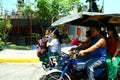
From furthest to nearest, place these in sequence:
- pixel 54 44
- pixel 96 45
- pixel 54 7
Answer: pixel 54 7 < pixel 54 44 < pixel 96 45

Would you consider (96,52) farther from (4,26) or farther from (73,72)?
(4,26)

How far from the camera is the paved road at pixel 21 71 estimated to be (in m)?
11.4

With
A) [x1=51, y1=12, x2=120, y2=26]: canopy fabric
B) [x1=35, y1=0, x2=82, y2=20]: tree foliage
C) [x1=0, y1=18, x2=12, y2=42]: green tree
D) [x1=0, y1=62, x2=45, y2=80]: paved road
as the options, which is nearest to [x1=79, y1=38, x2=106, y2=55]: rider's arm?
[x1=51, y1=12, x2=120, y2=26]: canopy fabric

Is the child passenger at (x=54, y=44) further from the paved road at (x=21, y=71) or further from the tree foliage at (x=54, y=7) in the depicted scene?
the tree foliage at (x=54, y=7)

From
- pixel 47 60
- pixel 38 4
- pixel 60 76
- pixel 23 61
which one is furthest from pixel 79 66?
pixel 38 4

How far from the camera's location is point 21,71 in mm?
12672

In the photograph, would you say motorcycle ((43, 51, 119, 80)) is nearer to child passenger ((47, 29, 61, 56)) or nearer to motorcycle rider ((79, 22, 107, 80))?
motorcycle rider ((79, 22, 107, 80))

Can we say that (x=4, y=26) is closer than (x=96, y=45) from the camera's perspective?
No

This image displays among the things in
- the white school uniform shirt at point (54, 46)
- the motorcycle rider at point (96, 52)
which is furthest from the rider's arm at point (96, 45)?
the white school uniform shirt at point (54, 46)

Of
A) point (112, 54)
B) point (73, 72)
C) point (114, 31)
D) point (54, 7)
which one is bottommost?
point (73, 72)

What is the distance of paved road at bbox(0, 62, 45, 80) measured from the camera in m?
11.4

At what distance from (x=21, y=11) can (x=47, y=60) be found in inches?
540

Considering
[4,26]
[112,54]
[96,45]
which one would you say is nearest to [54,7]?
[4,26]

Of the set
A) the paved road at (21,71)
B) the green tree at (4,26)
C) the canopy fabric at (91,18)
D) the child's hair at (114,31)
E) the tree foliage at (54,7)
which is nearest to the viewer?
the canopy fabric at (91,18)
